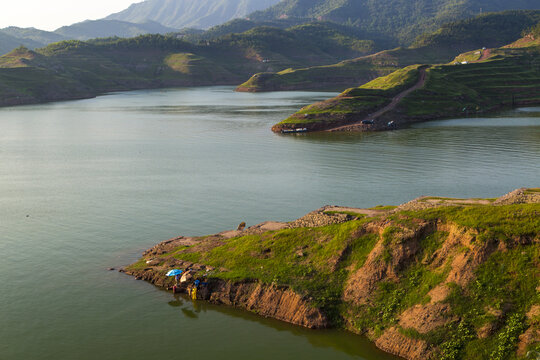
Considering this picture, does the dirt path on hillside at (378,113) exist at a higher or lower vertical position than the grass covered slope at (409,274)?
higher

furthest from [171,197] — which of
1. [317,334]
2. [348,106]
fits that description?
[348,106]

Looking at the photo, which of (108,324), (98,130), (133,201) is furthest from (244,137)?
(108,324)

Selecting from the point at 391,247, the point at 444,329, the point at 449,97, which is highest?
the point at 449,97

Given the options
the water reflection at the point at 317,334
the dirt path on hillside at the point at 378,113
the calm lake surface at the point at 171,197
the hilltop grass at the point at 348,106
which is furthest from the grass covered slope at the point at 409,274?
the hilltop grass at the point at 348,106

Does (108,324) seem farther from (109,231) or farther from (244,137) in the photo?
(244,137)

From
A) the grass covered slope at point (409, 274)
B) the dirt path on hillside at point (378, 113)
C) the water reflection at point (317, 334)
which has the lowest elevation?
the water reflection at point (317, 334)

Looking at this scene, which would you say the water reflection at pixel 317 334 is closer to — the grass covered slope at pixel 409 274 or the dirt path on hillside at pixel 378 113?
the grass covered slope at pixel 409 274
